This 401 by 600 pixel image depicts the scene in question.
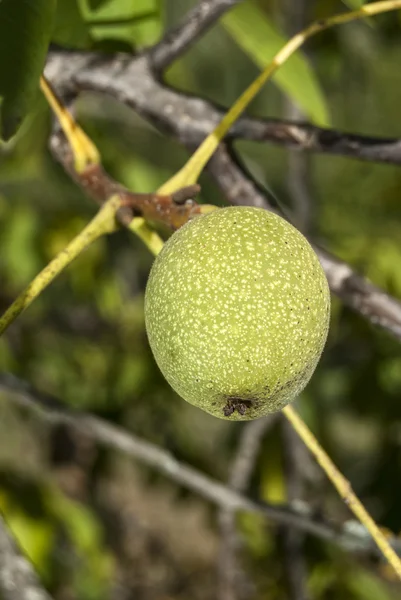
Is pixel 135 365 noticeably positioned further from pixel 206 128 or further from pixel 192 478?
pixel 206 128

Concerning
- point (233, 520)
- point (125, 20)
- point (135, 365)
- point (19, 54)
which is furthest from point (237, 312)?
point (135, 365)

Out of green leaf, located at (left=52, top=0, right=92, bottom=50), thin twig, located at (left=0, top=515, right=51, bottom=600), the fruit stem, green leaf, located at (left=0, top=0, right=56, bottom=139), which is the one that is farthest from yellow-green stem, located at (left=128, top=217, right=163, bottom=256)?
green leaf, located at (left=52, top=0, right=92, bottom=50)

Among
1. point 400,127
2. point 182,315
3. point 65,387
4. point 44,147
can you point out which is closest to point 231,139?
point 182,315

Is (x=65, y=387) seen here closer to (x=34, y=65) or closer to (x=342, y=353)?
(x=342, y=353)

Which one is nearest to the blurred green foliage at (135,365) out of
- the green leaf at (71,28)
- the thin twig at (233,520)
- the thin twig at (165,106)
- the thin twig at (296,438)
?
the thin twig at (296,438)

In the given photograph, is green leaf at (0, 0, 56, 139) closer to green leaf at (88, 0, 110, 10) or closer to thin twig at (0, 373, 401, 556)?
green leaf at (88, 0, 110, 10)

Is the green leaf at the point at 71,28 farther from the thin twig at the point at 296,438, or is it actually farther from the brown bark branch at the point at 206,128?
the thin twig at the point at 296,438
